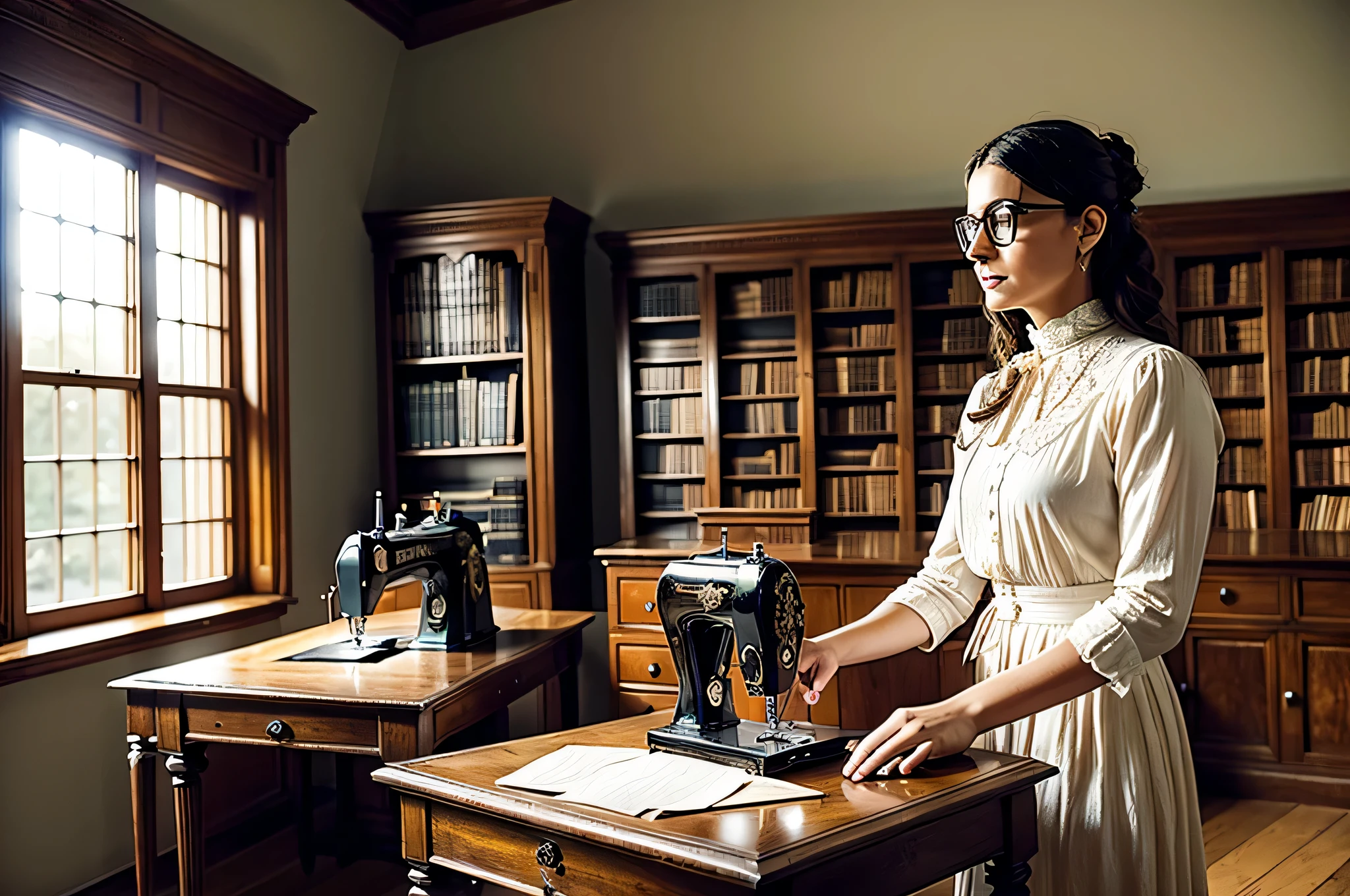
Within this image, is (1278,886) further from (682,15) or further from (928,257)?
(682,15)

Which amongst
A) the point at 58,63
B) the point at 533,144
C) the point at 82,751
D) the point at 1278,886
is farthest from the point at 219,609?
the point at 1278,886

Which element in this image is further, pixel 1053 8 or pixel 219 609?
pixel 1053 8

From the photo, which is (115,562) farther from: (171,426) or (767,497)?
(767,497)

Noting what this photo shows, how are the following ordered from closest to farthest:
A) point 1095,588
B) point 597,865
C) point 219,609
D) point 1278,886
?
1. point 597,865
2. point 1095,588
3. point 1278,886
4. point 219,609

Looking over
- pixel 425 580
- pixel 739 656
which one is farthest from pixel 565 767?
pixel 425 580

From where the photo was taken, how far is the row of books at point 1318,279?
14.8 feet

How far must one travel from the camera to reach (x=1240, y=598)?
3.83 metres

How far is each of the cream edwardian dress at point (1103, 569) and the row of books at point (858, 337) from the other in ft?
11.6

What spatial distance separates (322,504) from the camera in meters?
4.77

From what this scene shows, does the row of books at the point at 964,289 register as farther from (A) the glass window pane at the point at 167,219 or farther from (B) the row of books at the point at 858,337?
(A) the glass window pane at the point at 167,219

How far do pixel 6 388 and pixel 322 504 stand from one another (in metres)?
1.70

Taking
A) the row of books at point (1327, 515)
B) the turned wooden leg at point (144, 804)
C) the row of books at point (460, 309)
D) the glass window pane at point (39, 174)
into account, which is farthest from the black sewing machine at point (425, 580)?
the row of books at point (1327, 515)

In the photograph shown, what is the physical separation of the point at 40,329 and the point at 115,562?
832 mm

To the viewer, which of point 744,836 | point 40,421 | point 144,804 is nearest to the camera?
point 744,836
